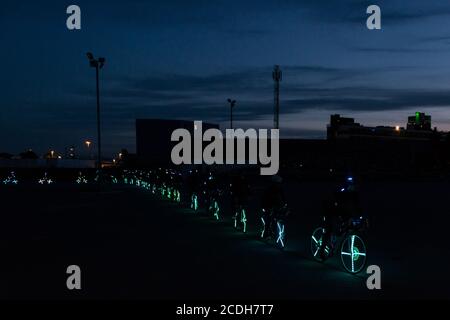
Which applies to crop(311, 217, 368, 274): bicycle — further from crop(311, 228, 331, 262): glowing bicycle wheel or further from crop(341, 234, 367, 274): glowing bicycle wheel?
crop(311, 228, 331, 262): glowing bicycle wheel

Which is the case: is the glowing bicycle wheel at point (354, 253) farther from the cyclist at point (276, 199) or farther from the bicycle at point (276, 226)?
the cyclist at point (276, 199)

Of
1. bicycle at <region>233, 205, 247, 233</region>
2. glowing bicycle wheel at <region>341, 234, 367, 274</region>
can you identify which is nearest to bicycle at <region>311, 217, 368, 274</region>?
glowing bicycle wheel at <region>341, 234, 367, 274</region>

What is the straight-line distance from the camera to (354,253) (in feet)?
35.1

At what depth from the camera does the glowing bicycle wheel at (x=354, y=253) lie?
10580 millimetres

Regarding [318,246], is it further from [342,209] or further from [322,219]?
[342,209]

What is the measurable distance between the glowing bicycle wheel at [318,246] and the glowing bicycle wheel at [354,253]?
97cm

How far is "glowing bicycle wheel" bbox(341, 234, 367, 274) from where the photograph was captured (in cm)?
1058

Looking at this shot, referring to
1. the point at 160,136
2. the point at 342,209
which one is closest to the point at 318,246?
the point at 342,209

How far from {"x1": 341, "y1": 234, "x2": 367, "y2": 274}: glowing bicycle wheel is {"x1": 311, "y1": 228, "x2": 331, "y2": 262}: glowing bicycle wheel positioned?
0.97 metres

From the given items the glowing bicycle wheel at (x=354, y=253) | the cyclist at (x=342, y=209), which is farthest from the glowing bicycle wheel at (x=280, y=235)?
the glowing bicycle wheel at (x=354, y=253)

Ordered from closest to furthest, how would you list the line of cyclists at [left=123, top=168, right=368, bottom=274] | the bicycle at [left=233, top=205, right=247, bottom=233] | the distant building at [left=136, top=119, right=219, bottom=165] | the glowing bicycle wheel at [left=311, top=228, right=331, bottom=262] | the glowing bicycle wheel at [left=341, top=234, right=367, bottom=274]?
the glowing bicycle wheel at [left=341, top=234, right=367, bottom=274], the line of cyclists at [left=123, top=168, right=368, bottom=274], the glowing bicycle wheel at [left=311, top=228, right=331, bottom=262], the bicycle at [left=233, top=205, right=247, bottom=233], the distant building at [left=136, top=119, right=219, bottom=165]

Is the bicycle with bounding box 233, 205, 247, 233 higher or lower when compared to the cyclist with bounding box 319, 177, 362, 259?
lower
